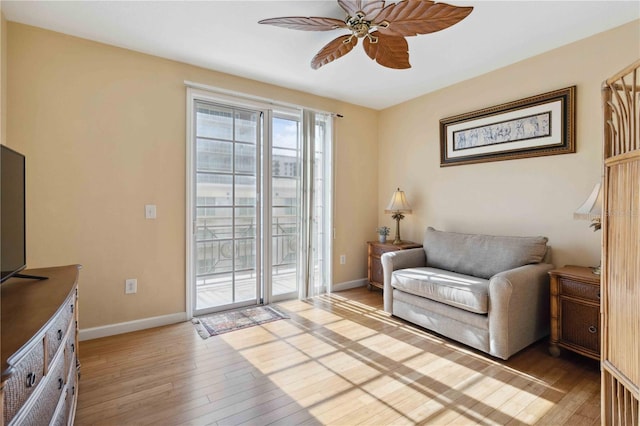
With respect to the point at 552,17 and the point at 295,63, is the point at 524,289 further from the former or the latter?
the point at 295,63

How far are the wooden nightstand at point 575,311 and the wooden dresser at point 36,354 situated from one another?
9.95ft

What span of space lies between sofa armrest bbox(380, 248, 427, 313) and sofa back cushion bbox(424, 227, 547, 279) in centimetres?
17

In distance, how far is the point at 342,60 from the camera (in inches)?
115

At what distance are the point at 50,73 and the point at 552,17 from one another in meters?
3.93

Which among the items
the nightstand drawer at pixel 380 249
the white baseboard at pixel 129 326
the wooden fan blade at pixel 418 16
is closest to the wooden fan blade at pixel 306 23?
the wooden fan blade at pixel 418 16

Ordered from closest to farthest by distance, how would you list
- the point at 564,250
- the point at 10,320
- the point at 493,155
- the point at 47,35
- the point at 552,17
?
1. the point at 10,320
2. the point at 552,17
3. the point at 47,35
4. the point at 564,250
5. the point at 493,155

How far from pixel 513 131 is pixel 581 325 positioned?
1.81 metres

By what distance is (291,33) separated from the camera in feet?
8.10

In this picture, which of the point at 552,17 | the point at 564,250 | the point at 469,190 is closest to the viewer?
the point at 552,17

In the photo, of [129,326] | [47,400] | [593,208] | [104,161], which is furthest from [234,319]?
[593,208]

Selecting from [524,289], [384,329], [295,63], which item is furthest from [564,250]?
[295,63]

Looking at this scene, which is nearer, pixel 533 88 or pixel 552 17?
pixel 552 17

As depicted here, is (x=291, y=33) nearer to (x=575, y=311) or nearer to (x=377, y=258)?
(x=377, y=258)

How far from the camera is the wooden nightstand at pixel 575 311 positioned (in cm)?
212
